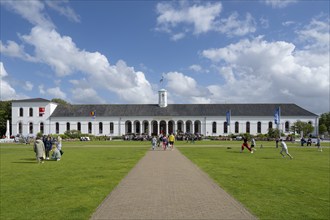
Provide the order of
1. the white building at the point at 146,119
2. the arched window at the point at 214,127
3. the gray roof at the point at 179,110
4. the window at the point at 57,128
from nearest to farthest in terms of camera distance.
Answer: the white building at the point at 146,119, the gray roof at the point at 179,110, the arched window at the point at 214,127, the window at the point at 57,128

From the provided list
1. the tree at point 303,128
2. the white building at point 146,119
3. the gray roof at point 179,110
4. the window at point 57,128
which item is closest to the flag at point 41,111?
the white building at point 146,119

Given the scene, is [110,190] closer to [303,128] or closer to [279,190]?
[279,190]

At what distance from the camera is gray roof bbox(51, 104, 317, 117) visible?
72.5 metres

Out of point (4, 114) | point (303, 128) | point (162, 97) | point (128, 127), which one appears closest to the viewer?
point (303, 128)

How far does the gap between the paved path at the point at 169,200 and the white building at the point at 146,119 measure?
61.0 m

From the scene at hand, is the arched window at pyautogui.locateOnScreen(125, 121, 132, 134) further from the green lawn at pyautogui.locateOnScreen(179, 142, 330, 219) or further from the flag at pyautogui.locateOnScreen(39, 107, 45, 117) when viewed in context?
the green lawn at pyautogui.locateOnScreen(179, 142, 330, 219)

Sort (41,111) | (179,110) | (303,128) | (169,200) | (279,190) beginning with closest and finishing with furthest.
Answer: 1. (169,200)
2. (279,190)
3. (303,128)
4. (41,111)
5. (179,110)

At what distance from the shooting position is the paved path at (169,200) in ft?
24.0

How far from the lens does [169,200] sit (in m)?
8.71

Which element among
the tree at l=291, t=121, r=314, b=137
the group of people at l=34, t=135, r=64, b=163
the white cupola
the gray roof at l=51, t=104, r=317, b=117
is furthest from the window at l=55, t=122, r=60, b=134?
the group of people at l=34, t=135, r=64, b=163

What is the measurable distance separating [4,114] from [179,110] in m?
43.9

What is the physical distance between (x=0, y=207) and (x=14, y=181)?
12.8 ft

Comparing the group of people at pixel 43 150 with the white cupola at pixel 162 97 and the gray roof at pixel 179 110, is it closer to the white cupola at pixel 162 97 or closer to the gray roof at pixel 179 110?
the gray roof at pixel 179 110

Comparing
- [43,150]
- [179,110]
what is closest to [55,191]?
[43,150]
